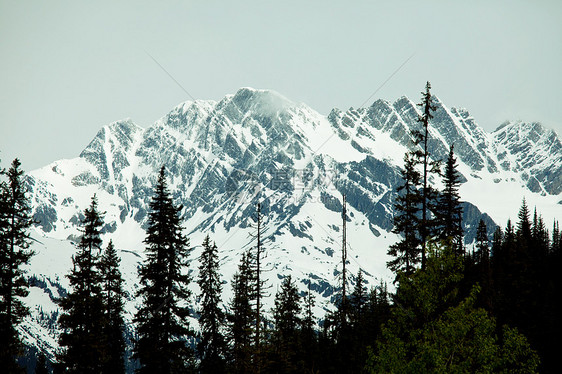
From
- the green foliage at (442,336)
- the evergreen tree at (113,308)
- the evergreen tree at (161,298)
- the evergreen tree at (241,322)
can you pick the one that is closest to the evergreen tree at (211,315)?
the evergreen tree at (241,322)

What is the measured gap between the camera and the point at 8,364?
Answer: 91.4 ft

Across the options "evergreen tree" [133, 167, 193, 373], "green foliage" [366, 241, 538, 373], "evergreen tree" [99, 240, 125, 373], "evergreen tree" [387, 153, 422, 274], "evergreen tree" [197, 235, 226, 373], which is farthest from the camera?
"evergreen tree" [197, 235, 226, 373]

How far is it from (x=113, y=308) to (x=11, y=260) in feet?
49.7

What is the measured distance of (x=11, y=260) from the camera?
29.6m


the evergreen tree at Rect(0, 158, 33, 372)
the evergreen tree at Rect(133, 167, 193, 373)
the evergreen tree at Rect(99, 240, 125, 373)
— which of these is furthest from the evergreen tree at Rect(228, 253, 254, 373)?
the evergreen tree at Rect(0, 158, 33, 372)

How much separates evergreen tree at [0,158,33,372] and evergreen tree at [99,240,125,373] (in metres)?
8.51

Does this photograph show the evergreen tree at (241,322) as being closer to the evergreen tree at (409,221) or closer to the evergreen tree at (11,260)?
the evergreen tree at (409,221)

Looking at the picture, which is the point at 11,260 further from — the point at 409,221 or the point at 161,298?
the point at 409,221

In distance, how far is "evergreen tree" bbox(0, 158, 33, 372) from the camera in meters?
28.9

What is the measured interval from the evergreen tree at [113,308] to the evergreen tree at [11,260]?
335 inches

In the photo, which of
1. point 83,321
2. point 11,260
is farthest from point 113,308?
point 11,260

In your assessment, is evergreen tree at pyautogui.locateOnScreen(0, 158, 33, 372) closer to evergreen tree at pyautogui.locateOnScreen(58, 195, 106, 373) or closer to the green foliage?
evergreen tree at pyautogui.locateOnScreen(58, 195, 106, 373)

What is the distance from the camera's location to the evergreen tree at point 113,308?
136 ft

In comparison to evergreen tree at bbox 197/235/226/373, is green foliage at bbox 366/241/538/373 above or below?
below
